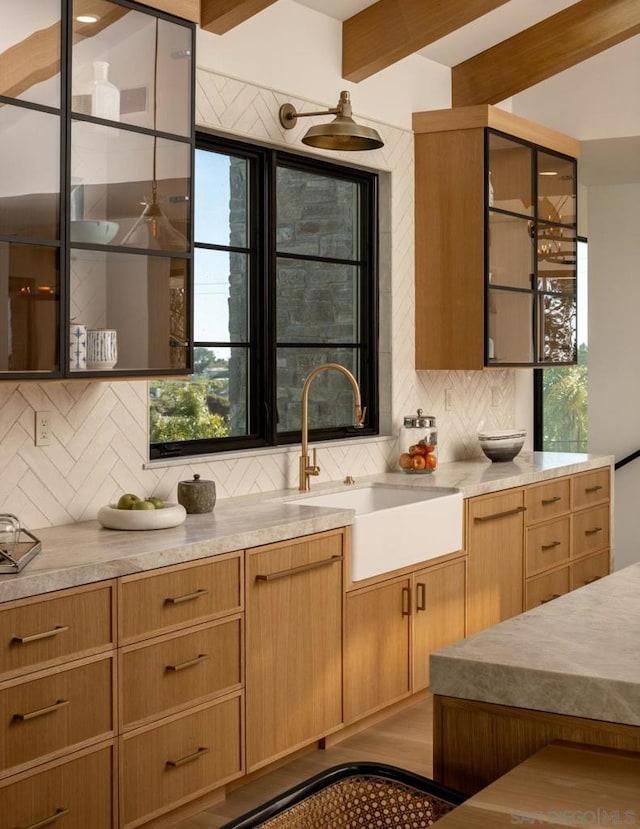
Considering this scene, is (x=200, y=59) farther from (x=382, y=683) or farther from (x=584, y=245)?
(x=584, y=245)

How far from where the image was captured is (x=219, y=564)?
3283mm

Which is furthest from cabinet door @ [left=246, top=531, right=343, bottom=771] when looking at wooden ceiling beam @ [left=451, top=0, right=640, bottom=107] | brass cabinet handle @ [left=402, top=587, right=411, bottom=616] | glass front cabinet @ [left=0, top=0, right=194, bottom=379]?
wooden ceiling beam @ [left=451, top=0, right=640, bottom=107]

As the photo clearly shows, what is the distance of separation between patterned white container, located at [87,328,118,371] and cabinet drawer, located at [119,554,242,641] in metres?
0.64

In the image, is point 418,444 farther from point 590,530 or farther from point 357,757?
point 357,757

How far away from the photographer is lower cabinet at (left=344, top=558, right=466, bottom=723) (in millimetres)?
3955

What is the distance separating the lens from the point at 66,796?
281cm

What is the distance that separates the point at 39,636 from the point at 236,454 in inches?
65.4

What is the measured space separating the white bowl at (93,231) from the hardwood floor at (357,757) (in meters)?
1.75

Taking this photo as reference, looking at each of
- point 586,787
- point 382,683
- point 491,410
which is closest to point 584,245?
point 491,410

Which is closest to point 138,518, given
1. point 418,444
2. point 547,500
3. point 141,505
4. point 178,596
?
point 141,505

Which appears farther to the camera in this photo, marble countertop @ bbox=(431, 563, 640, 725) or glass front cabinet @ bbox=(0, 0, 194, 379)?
glass front cabinet @ bbox=(0, 0, 194, 379)

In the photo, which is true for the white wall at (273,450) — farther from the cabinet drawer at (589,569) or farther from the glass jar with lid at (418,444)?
the cabinet drawer at (589,569)

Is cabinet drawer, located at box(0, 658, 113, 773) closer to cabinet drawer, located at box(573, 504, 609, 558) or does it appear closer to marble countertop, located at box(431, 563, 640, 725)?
marble countertop, located at box(431, 563, 640, 725)

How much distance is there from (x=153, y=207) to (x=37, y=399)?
27.9 inches
